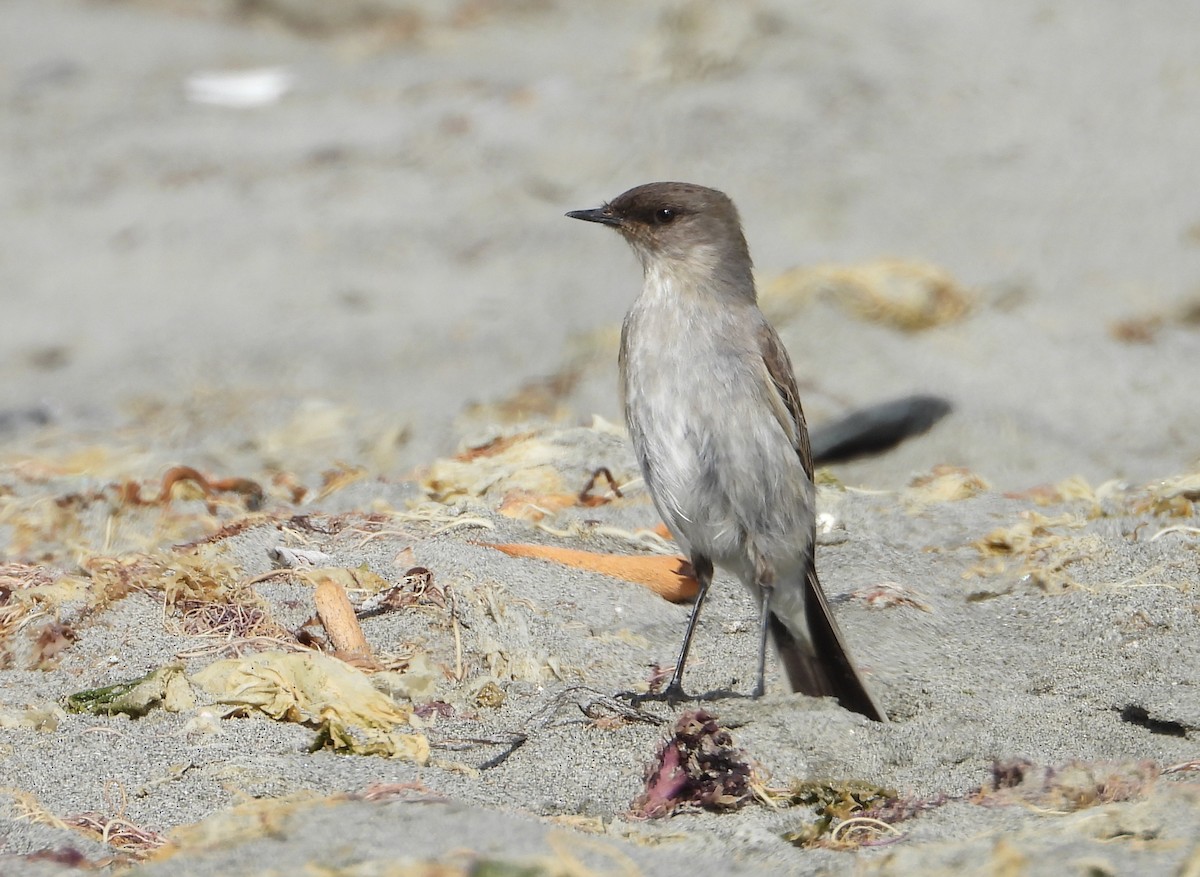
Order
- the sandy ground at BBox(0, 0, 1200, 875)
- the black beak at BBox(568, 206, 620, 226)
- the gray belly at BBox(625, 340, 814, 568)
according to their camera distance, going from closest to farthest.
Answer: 1. the sandy ground at BBox(0, 0, 1200, 875)
2. the gray belly at BBox(625, 340, 814, 568)
3. the black beak at BBox(568, 206, 620, 226)

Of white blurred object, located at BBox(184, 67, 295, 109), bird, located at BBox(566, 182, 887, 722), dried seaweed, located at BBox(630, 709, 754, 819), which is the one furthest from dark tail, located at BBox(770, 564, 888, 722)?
white blurred object, located at BBox(184, 67, 295, 109)

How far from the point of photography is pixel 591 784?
4.07 meters

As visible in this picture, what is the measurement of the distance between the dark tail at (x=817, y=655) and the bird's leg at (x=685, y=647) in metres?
0.28

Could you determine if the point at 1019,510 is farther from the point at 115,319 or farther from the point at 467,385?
the point at 115,319

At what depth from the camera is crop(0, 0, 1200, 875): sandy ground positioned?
385 centimetres

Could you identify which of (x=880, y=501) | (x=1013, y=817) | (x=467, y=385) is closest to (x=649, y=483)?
(x=880, y=501)

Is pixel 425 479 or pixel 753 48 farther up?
pixel 753 48

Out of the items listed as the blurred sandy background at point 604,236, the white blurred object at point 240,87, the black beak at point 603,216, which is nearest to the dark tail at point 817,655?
the black beak at point 603,216

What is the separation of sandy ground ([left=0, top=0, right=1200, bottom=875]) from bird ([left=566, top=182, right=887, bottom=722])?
0.23 meters

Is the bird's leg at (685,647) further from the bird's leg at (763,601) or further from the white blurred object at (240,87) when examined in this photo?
the white blurred object at (240,87)

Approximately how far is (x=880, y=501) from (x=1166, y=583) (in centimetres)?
141

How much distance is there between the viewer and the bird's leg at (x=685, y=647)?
4.69 metres

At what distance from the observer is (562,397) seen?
8.84 metres

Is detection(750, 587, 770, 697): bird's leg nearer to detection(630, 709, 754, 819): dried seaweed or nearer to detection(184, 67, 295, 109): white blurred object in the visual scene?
detection(630, 709, 754, 819): dried seaweed
